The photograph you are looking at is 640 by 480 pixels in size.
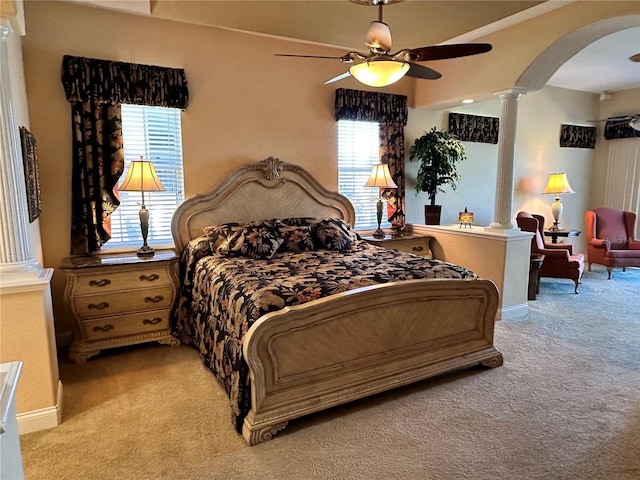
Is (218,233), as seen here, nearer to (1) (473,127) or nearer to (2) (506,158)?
(2) (506,158)

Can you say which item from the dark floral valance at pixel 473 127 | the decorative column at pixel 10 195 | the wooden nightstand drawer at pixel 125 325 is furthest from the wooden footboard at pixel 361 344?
the dark floral valance at pixel 473 127

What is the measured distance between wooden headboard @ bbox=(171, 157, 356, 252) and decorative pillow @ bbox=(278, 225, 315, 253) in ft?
1.66

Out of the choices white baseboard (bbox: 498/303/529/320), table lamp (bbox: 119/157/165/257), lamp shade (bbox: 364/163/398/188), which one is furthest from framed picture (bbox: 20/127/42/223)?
white baseboard (bbox: 498/303/529/320)

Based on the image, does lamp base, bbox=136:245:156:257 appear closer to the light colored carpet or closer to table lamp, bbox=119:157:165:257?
table lamp, bbox=119:157:165:257

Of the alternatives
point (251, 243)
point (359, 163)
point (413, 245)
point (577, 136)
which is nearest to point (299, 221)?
point (251, 243)

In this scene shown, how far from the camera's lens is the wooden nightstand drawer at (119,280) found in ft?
10.5

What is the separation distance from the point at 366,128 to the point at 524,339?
2.89 m

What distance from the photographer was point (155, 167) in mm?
3846

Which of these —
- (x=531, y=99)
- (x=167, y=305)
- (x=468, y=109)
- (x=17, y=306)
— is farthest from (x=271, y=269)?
(x=531, y=99)

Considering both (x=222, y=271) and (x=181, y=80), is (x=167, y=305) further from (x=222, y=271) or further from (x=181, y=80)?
(x=181, y=80)

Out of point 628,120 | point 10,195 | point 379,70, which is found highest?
point 628,120

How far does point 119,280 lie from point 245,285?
135 centimetres

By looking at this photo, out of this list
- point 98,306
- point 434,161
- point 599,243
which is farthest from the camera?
point 599,243

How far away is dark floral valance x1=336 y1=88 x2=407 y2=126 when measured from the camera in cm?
455
